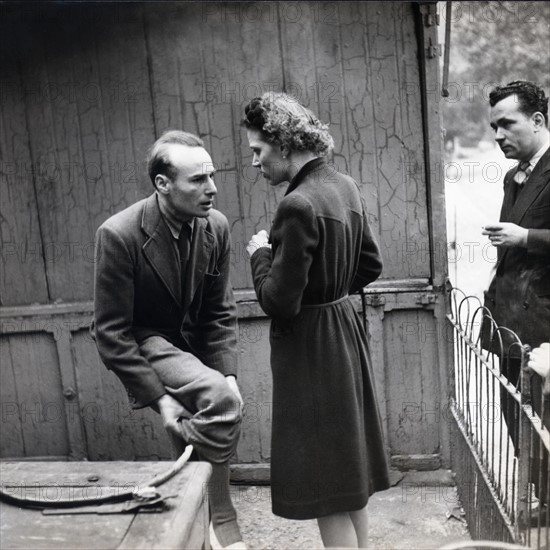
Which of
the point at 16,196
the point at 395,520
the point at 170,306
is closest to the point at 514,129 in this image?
the point at 170,306

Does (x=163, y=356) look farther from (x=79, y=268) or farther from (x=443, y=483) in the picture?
(x=443, y=483)

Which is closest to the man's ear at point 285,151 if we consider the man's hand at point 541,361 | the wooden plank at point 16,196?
the man's hand at point 541,361

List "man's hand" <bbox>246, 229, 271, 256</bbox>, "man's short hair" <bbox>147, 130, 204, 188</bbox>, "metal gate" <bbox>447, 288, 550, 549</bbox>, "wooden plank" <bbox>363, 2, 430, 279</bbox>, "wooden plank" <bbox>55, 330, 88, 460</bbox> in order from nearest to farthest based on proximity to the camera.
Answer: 1. "metal gate" <bbox>447, 288, 550, 549</bbox>
2. "man's hand" <bbox>246, 229, 271, 256</bbox>
3. "man's short hair" <bbox>147, 130, 204, 188</bbox>
4. "wooden plank" <bbox>363, 2, 430, 279</bbox>
5. "wooden plank" <bbox>55, 330, 88, 460</bbox>

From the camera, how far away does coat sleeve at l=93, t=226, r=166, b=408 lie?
299 cm

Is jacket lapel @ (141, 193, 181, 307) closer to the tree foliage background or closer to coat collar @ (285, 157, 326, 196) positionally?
coat collar @ (285, 157, 326, 196)

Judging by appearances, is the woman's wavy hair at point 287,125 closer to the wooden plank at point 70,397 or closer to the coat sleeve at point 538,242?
the coat sleeve at point 538,242

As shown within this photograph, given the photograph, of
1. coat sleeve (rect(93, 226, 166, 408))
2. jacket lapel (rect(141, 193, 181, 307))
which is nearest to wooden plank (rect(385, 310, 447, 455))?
jacket lapel (rect(141, 193, 181, 307))

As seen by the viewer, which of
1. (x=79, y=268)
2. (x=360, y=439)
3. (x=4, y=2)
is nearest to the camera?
(x=360, y=439)

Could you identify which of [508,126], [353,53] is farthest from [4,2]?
[508,126]

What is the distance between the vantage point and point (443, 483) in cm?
423

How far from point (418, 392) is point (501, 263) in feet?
3.80

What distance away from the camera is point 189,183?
3.03 metres

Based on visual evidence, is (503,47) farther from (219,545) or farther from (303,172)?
(219,545)

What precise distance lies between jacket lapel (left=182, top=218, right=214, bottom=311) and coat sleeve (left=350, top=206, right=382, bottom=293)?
0.72 metres
